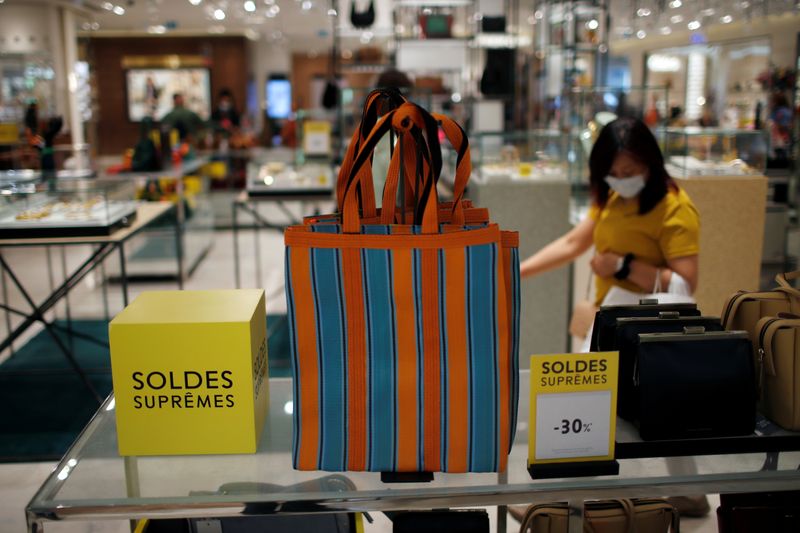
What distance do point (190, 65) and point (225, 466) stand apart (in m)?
18.6

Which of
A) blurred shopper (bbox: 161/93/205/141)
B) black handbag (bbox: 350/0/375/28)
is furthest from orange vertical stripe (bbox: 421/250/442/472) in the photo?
blurred shopper (bbox: 161/93/205/141)

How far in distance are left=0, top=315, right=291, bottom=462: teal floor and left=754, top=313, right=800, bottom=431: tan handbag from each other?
2.96 m

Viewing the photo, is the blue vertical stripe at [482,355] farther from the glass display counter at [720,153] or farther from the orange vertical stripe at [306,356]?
the glass display counter at [720,153]

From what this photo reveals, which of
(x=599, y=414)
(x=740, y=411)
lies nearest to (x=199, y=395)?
(x=599, y=414)

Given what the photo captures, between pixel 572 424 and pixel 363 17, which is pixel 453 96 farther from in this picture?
pixel 572 424

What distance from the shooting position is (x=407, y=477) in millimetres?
1350

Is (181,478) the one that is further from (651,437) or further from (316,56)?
(316,56)

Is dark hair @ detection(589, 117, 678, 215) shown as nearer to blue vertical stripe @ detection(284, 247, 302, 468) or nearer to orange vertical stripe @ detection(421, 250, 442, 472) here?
orange vertical stripe @ detection(421, 250, 442, 472)

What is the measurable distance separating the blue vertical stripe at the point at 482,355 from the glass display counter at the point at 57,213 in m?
2.93

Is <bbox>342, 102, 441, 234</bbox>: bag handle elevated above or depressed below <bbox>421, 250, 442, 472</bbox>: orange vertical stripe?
above

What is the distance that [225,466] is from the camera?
1.42 m

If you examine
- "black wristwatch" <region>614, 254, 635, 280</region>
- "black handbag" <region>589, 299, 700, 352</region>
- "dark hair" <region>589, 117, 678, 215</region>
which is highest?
"dark hair" <region>589, 117, 678, 215</region>

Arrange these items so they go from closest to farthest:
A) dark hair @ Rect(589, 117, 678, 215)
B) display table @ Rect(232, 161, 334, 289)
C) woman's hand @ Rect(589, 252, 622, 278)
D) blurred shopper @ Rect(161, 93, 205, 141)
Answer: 1. dark hair @ Rect(589, 117, 678, 215)
2. woman's hand @ Rect(589, 252, 622, 278)
3. display table @ Rect(232, 161, 334, 289)
4. blurred shopper @ Rect(161, 93, 205, 141)

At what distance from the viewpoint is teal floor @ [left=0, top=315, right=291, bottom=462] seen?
12.1ft
